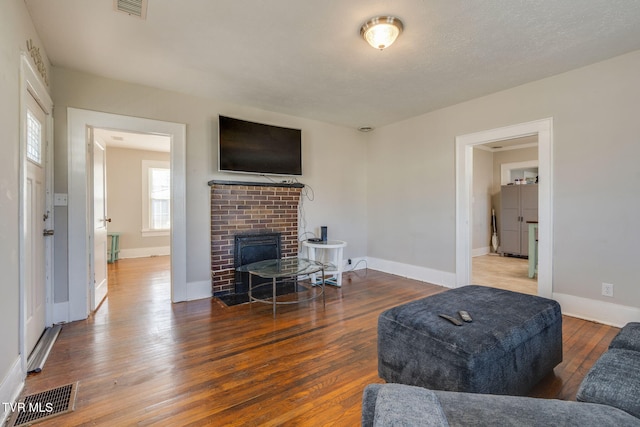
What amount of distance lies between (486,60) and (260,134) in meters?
2.65

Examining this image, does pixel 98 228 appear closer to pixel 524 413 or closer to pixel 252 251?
pixel 252 251

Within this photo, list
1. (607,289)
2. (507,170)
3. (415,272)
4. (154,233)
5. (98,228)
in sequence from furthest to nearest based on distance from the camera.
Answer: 1. (507,170)
2. (154,233)
3. (415,272)
4. (98,228)
5. (607,289)

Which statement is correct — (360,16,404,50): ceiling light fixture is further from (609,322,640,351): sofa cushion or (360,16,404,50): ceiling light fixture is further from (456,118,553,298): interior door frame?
(609,322,640,351): sofa cushion

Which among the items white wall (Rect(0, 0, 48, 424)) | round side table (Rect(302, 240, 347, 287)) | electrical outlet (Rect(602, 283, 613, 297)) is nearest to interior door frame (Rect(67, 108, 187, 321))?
white wall (Rect(0, 0, 48, 424))

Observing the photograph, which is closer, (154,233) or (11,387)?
(11,387)

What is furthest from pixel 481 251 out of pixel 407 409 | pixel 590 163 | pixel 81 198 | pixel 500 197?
pixel 81 198

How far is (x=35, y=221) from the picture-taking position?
8.05ft

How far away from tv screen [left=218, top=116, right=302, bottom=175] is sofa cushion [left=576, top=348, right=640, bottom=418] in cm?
358

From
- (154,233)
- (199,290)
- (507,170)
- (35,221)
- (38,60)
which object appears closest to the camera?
(38,60)

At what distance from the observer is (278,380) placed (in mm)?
1905

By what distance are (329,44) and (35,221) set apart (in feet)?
9.25

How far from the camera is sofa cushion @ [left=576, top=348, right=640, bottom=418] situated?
1.07m

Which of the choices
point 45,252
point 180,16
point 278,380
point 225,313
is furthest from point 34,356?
point 180,16

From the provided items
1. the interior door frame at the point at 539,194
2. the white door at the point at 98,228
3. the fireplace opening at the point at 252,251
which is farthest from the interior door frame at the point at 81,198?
the interior door frame at the point at 539,194
